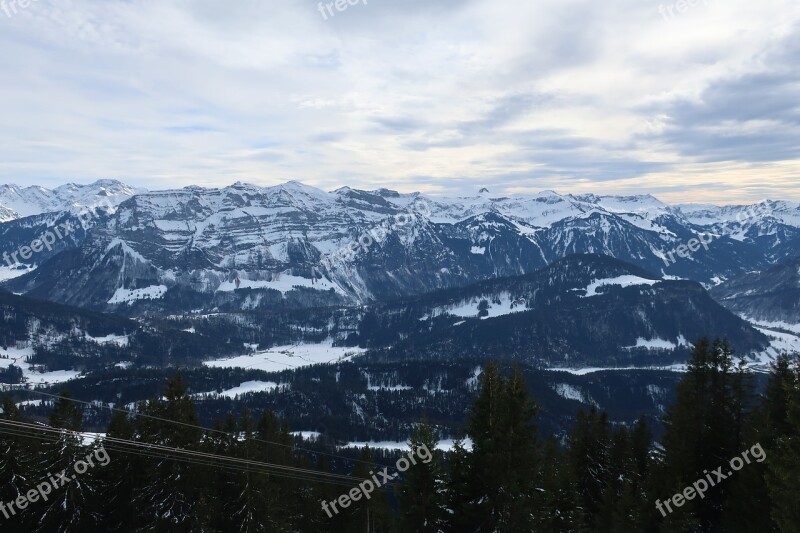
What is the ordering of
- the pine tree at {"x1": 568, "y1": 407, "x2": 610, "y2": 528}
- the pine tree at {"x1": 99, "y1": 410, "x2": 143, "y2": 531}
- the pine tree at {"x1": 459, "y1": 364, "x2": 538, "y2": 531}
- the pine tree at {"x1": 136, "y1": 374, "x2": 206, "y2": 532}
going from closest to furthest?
1. the pine tree at {"x1": 459, "y1": 364, "x2": 538, "y2": 531}
2. the pine tree at {"x1": 136, "y1": 374, "x2": 206, "y2": 532}
3. the pine tree at {"x1": 99, "y1": 410, "x2": 143, "y2": 531}
4. the pine tree at {"x1": 568, "y1": 407, "x2": 610, "y2": 528}

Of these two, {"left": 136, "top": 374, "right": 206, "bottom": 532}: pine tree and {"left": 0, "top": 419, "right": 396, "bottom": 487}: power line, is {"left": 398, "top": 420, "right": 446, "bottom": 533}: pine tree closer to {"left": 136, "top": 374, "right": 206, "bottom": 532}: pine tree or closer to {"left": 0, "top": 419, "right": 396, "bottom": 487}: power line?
{"left": 0, "top": 419, "right": 396, "bottom": 487}: power line

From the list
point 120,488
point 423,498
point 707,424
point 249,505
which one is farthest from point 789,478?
point 120,488

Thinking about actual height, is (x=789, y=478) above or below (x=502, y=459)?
above

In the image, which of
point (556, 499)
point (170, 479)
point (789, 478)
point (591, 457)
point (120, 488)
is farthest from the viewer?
point (591, 457)

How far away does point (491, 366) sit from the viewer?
3216 centimetres

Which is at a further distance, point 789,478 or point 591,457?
point 591,457

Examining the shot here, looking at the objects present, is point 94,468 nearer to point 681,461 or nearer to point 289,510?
point 289,510

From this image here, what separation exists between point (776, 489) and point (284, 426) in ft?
165

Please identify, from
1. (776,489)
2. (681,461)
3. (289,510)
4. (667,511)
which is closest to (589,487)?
(681,461)

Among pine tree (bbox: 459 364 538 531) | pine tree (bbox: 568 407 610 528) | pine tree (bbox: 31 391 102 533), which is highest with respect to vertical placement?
pine tree (bbox: 459 364 538 531)

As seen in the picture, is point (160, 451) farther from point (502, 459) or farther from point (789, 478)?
point (789, 478)

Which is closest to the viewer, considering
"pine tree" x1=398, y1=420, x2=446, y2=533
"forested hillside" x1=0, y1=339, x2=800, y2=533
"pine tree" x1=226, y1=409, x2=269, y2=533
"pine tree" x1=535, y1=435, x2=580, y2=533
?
"forested hillside" x1=0, y1=339, x2=800, y2=533

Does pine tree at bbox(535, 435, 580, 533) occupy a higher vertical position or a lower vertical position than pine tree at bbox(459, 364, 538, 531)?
lower

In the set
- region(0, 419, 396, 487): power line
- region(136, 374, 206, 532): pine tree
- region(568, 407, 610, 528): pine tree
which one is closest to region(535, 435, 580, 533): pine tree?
region(568, 407, 610, 528): pine tree
